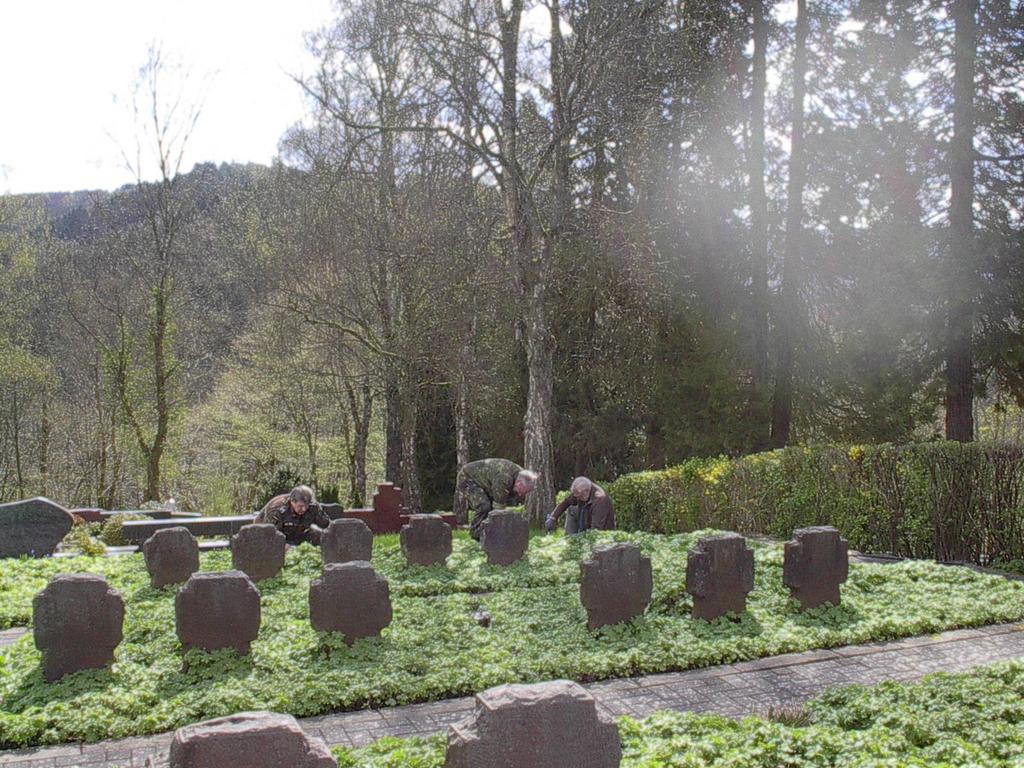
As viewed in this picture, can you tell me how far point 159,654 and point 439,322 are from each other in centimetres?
1702

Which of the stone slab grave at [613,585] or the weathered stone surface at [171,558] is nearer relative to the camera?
the stone slab grave at [613,585]

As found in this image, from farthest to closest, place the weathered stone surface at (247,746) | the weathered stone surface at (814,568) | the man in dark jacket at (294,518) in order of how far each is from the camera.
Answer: the man in dark jacket at (294,518), the weathered stone surface at (814,568), the weathered stone surface at (247,746)

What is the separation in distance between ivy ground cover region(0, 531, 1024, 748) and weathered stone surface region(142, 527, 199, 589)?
215mm

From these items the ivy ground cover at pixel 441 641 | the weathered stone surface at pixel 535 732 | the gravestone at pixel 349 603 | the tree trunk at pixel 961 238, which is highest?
the tree trunk at pixel 961 238

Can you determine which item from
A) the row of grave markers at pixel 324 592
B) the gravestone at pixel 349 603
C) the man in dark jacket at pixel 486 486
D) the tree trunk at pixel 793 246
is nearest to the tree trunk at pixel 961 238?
the tree trunk at pixel 793 246

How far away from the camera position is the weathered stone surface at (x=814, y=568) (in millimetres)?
8367

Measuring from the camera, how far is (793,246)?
22688 mm

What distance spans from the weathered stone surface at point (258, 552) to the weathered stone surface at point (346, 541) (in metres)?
0.60

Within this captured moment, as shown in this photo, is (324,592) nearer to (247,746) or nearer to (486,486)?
(247,746)

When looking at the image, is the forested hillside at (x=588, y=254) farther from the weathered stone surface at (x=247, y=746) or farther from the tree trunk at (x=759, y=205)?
the weathered stone surface at (x=247, y=746)

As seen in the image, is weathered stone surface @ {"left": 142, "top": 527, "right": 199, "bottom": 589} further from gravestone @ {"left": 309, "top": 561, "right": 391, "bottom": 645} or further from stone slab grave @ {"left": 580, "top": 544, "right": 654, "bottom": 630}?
stone slab grave @ {"left": 580, "top": 544, "right": 654, "bottom": 630}

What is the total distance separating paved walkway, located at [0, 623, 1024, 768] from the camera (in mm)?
Answer: 5320

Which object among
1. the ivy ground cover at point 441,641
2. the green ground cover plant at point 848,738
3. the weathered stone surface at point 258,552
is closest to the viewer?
the green ground cover plant at point 848,738

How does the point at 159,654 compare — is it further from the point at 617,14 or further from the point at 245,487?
the point at 245,487
